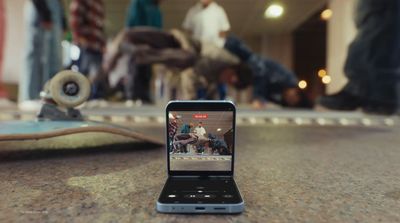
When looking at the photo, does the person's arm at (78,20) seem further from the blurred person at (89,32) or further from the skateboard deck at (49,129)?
the skateboard deck at (49,129)

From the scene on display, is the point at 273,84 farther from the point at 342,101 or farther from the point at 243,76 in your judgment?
the point at 342,101

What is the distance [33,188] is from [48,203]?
0.07 metres

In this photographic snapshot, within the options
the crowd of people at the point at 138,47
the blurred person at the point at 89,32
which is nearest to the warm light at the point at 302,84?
the crowd of people at the point at 138,47

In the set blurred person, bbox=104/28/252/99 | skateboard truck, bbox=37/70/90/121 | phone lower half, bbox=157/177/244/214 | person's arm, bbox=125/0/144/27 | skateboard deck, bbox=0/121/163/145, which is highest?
person's arm, bbox=125/0/144/27

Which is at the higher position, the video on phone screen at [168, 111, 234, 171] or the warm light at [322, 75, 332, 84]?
the warm light at [322, 75, 332, 84]

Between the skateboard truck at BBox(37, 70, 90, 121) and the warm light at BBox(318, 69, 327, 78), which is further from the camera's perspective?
the warm light at BBox(318, 69, 327, 78)

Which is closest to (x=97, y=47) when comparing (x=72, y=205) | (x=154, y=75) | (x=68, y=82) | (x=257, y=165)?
(x=154, y=75)

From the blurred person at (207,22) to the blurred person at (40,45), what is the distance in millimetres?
651

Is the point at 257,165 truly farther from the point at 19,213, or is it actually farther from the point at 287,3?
the point at 287,3

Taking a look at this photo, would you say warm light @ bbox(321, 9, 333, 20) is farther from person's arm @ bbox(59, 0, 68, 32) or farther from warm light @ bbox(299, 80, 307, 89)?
person's arm @ bbox(59, 0, 68, 32)

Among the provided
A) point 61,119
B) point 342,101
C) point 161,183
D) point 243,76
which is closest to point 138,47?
point 243,76

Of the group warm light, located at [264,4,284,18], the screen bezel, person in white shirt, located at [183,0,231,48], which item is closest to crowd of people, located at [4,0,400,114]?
person in white shirt, located at [183,0,231,48]

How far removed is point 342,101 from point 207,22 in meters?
0.76

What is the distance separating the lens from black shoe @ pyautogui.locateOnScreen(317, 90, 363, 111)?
1564mm
